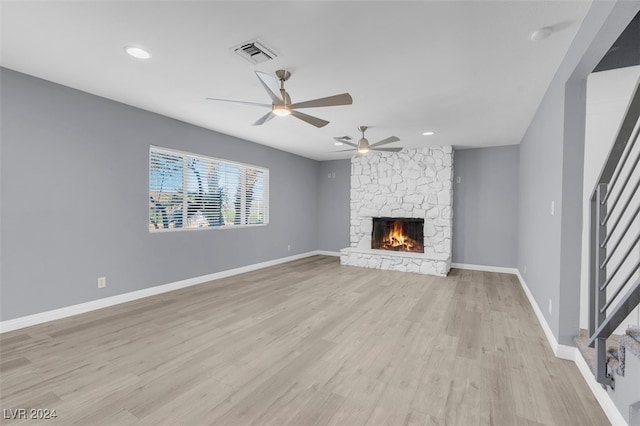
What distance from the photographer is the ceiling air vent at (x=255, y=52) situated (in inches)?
90.8

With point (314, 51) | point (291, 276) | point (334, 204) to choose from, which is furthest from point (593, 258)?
point (334, 204)

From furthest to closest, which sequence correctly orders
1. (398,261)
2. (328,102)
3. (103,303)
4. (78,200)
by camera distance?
(398,261)
(103,303)
(78,200)
(328,102)

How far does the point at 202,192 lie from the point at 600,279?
4.93 m

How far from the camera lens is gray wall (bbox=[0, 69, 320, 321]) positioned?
2.89 meters

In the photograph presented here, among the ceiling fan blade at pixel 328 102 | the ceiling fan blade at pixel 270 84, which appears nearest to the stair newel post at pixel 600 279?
the ceiling fan blade at pixel 328 102

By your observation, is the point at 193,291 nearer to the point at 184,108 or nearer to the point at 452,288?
the point at 184,108

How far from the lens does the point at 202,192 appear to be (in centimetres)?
484

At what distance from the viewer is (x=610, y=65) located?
7.50ft

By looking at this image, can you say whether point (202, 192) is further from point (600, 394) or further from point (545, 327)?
point (600, 394)

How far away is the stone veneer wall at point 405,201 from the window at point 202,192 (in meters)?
2.26

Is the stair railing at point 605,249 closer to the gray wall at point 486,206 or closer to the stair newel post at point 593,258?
the stair newel post at point 593,258

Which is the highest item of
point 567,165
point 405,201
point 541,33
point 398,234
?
point 541,33

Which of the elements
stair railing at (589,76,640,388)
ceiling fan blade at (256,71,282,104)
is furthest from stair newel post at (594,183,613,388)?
ceiling fan blade at (256,71,282,104)

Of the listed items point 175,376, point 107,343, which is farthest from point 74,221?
point 175,376
